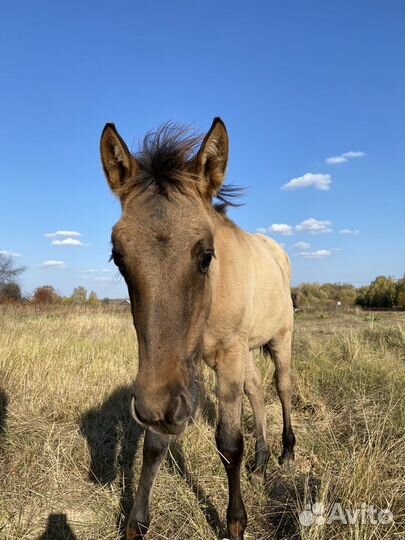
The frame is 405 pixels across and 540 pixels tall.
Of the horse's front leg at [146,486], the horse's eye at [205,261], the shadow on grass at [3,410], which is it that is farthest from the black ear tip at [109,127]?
the shadow on grass at [3,410]

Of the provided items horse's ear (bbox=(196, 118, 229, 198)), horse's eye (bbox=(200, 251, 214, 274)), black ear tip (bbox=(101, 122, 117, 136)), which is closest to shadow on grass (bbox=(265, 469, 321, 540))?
horse's eye (bbox=(200, 251, 214, 274))

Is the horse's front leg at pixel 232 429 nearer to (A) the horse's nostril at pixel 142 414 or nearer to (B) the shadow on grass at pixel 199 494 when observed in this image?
(B) the shadow on grass at pixel 199 494

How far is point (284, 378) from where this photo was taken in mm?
4840

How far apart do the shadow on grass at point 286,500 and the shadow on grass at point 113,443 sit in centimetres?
109

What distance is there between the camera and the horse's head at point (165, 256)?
1986 mm

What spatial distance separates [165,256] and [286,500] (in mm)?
2164

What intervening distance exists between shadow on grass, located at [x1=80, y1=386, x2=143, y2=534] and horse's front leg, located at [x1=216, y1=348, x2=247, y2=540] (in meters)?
0.81

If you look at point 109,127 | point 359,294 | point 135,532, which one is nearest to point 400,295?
point 359,294

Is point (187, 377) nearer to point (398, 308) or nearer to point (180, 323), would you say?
point (180, 323)

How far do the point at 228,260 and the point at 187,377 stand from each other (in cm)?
151

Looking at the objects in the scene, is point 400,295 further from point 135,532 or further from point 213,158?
point 135,532

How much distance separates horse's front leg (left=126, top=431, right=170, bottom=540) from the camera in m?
2.77

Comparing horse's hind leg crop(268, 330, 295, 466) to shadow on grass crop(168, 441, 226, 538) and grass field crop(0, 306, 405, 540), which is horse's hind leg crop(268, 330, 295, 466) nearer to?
grass field crop(0, 306, 405, 540)

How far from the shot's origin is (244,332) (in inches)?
133
